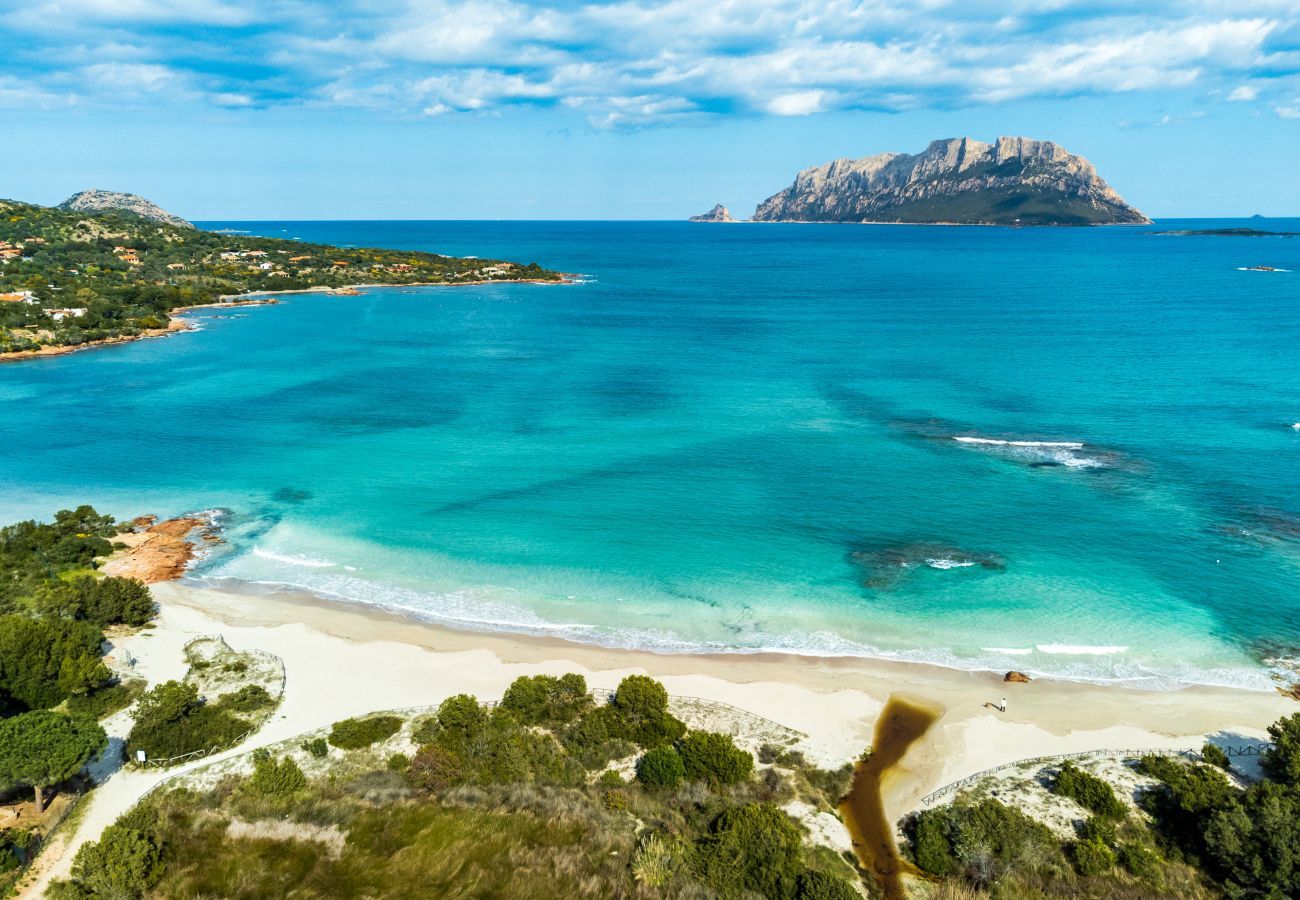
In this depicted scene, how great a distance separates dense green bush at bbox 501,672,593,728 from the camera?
27.8m

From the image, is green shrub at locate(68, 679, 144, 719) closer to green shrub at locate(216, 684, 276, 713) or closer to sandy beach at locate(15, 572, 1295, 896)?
sandy beach at locate(15, 572, 1295, 896)

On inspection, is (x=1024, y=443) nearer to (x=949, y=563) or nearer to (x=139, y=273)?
(x=949, y=563)

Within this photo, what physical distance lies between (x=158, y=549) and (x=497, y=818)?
31.7m

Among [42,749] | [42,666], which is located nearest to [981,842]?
[42,749]

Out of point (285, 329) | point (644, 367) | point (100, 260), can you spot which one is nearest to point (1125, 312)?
point (644, 367)

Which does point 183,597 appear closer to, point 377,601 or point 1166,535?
point 377,601

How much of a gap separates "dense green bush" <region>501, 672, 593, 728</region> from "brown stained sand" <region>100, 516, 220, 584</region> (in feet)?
77.4

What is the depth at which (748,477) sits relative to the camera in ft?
170

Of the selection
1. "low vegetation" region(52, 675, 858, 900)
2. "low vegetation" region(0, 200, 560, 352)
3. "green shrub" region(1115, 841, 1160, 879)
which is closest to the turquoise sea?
"low vegetation" region(52, 675, 858, 900)

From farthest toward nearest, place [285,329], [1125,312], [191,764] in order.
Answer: [1125,312]
[285,329]
[191,764]

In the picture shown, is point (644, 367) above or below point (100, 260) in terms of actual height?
below

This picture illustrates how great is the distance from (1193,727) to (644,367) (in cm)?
6471

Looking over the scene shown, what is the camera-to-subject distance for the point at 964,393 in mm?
72500

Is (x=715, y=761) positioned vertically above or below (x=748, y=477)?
below
